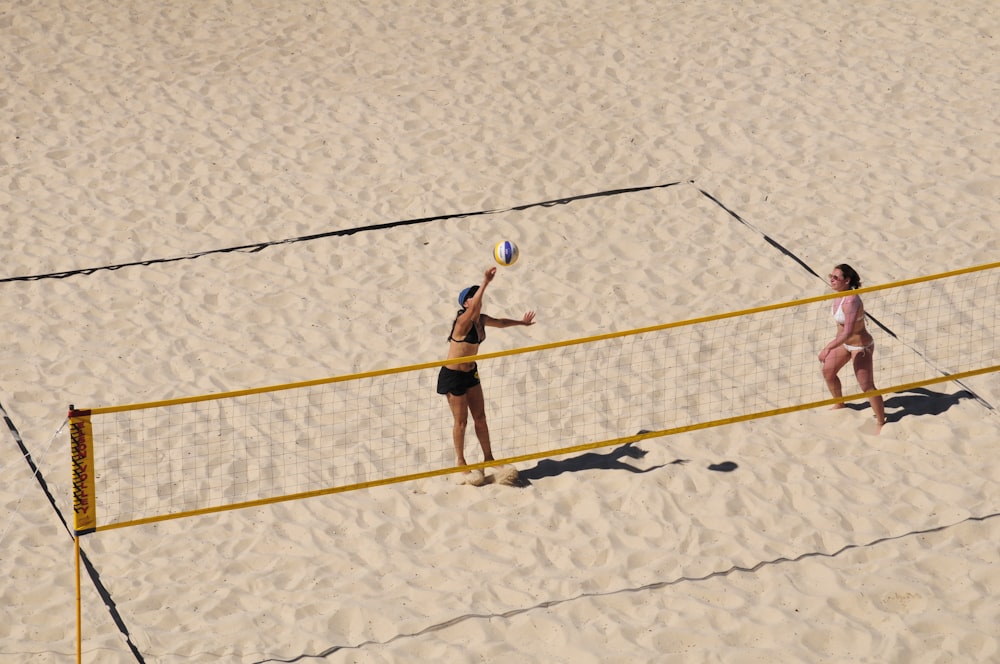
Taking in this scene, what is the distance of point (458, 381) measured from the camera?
7.61m

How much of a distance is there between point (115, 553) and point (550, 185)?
5.59 meters

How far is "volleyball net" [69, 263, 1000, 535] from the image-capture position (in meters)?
7.93

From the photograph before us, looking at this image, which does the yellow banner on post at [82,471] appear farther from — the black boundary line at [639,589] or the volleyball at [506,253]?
the volleyball at [506,253]

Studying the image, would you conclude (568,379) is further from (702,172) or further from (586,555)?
(702,172)

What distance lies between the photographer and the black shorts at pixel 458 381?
25.0 ft

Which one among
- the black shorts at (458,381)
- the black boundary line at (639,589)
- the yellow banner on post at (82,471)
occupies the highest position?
the black shorts at (458,381)

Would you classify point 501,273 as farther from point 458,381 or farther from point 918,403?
point 918,403

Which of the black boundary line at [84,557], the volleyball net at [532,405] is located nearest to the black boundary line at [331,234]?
the black boundary line at [84,557]

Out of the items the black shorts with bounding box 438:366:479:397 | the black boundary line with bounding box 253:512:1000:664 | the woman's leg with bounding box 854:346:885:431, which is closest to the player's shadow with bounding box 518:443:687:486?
the black shorts with bounding box 438:366:479:397

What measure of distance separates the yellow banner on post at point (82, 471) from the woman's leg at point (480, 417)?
233 centimetres

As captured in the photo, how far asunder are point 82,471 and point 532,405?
3240 millimetres

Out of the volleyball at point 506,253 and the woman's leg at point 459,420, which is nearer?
the woman's leg at point 459,420

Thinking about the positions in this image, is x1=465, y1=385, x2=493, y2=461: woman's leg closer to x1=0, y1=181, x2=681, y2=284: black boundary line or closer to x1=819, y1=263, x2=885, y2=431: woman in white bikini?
x1=819, y1=263, x2=885, y2=431: woman in white bikini

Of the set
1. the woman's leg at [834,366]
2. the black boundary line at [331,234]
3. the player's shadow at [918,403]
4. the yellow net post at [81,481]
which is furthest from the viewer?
the black boundary line at [331,234]
